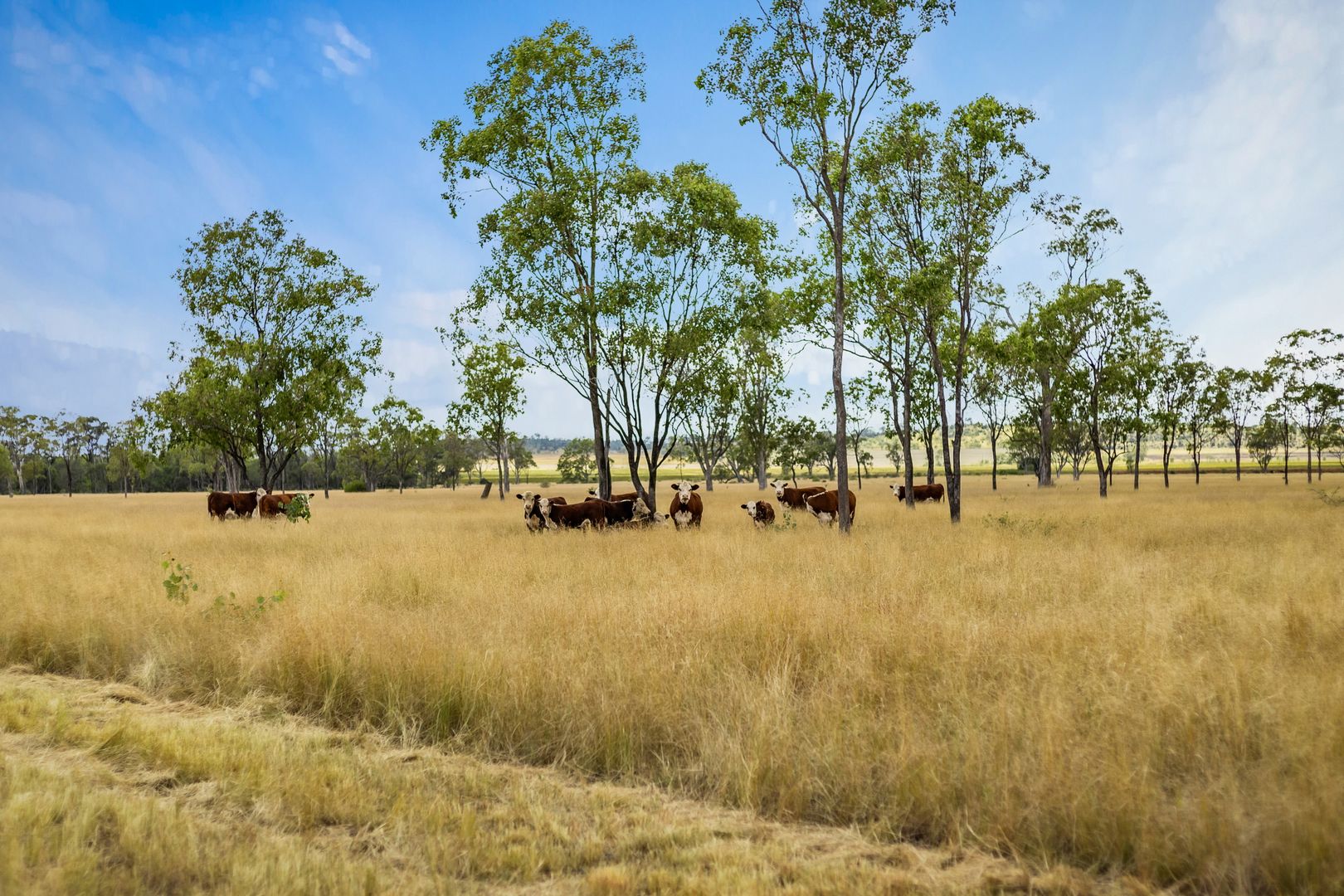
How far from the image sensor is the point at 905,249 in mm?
24078

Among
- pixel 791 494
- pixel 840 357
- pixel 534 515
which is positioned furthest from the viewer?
pixel 791 494

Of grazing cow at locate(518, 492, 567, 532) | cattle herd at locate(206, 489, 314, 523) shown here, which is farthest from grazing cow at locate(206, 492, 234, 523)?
grazing cow at locate(518, 492, 567, 532)

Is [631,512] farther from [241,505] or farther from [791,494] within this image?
[241,505]

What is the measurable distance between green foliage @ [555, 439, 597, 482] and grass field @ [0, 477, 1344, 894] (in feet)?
290

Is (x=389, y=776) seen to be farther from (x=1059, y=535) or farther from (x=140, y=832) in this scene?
(x=1059, y=535)

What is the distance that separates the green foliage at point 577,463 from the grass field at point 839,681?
88534 millimetres

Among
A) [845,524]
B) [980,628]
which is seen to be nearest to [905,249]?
[845,524]

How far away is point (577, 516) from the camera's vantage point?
20609mm

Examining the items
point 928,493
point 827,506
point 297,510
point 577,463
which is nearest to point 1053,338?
point 928,493

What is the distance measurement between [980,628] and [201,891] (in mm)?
6870

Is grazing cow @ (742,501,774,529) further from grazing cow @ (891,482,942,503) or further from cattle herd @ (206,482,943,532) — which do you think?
grazing cow @ (891,482,942,503)

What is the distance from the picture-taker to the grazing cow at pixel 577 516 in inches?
807

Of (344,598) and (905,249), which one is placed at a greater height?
(905,249)

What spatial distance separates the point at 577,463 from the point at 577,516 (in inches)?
3357
